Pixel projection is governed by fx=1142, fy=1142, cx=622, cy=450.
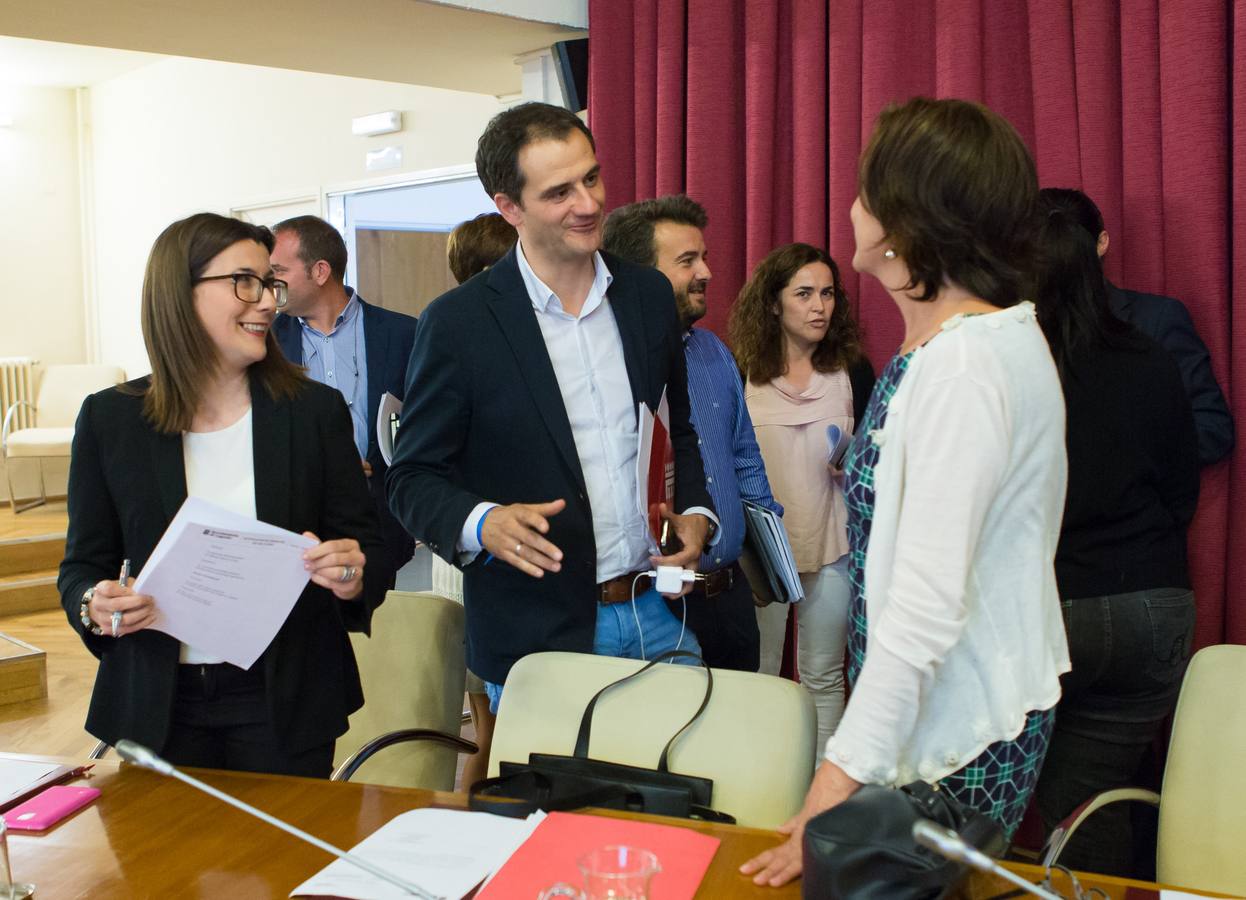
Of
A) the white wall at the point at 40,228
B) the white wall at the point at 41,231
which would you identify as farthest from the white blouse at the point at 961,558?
the white wall at the point at 40,228

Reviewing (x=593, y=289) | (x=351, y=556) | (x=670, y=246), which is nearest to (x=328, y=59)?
(x=670, y=246)

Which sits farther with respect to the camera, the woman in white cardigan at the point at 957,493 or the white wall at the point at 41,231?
the white wall at the point at 41,231

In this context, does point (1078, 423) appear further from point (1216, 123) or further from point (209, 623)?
point (209, 623)

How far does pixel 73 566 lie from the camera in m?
1.86

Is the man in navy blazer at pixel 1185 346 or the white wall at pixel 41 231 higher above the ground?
the white wall at pixel 41 231

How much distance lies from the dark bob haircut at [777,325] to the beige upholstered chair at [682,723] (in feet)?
4.84

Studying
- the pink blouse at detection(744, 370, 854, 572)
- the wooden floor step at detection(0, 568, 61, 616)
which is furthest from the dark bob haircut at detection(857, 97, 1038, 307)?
the wooden floor step at detection(0, 568, 61, 616)

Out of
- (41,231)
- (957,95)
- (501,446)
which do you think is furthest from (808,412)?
(41,231)

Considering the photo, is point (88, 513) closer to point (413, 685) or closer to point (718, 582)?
point (413, 685)

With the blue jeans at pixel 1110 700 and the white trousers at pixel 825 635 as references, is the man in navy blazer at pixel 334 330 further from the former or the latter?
the blue jeans at pixel 1110 700

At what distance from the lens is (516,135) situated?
2.06 meters

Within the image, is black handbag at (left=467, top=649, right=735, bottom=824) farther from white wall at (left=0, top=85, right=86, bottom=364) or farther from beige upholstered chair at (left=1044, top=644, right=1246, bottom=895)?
white wall at (left=0, top=85, right=86, bottom=364)

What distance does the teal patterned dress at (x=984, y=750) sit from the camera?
52.5 inches

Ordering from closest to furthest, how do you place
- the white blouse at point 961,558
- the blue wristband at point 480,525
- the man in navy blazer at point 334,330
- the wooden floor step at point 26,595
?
1. the white blouse at point 961,558
2. the blue wristband at point 480,525
3. the man in navy blazer at point 334,330
4. the wooden floor step at point 26,595
